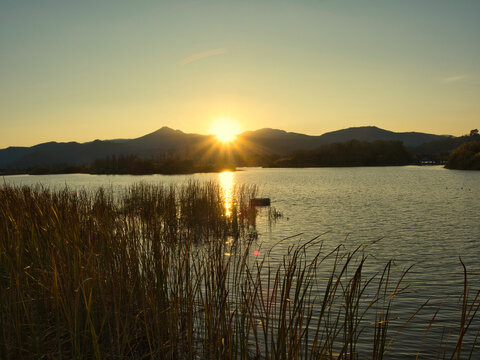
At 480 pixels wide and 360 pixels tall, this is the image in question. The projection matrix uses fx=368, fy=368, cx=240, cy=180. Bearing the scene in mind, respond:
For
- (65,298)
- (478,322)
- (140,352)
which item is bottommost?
(478,322)

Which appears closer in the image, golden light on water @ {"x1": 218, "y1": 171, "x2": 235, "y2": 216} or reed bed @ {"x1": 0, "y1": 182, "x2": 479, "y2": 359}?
reed bed @ {"x1": 0, "y1": 182, "x2": 479, "y2": 359}

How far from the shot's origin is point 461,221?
16.6 metres

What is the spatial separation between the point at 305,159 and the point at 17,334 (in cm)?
12028

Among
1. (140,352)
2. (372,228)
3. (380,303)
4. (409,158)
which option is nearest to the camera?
(140,352)

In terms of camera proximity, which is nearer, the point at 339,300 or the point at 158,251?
the point at 158,251

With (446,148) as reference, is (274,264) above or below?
below

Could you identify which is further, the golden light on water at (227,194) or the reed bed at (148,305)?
the golden light on water at (227,194)

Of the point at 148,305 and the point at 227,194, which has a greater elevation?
the point at 148,305

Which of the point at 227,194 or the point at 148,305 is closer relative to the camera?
the point at 148,305

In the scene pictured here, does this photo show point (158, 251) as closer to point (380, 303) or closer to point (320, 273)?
point (380, 303)

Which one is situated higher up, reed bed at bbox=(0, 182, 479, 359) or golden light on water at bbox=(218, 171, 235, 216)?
reed bed at bbox=(0, 182, 479, 359)

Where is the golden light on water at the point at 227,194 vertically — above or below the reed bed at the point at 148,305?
below

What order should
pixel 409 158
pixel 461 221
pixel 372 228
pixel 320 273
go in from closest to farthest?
pixel 320 273, pixel 372 228, pixel 461 221, pixel 409 158

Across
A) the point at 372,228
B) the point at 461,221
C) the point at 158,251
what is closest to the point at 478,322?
the point at 158,251
